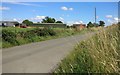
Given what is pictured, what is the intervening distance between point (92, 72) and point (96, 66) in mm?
187

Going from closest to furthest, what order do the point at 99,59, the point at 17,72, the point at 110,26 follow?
1. the point at 99,59
2. the point at 17,72
3. the point at 110,26

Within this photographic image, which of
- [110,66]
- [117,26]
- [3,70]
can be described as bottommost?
[3,70]

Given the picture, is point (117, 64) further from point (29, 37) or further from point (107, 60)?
point (29, 37)

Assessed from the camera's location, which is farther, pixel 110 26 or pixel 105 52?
pixel 110 26

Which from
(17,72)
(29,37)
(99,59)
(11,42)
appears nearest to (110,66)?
(99,59)

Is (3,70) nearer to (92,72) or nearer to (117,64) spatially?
(92,72)

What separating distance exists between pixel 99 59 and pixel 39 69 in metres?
4.26

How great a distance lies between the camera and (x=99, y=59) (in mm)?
6633

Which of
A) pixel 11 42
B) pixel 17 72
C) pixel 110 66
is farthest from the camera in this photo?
pixel 11 42

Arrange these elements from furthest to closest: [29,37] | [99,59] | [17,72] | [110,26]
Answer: [29,37] < [110,26] < [17,72] < [99,59]

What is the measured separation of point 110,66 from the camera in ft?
19.5

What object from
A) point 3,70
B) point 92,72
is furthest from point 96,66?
point 3,70

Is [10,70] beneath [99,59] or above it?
beneath

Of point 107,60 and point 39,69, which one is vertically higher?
point 107,60
